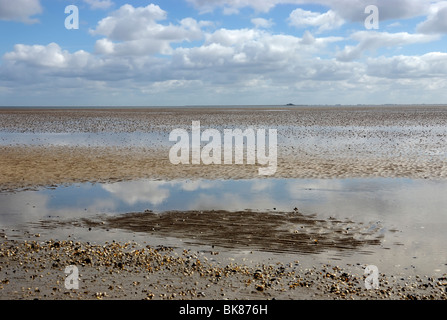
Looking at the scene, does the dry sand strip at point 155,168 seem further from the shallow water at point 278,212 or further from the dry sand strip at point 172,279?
the dry sand strip at point 172,279

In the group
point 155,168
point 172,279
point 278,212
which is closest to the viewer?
point 172,279

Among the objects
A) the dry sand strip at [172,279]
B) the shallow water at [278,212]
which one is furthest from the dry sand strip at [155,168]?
the dry sand strip at [172,279]

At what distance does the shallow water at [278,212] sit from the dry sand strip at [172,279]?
1086 mm

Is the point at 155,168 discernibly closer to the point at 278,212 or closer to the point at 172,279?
the point at 278,212

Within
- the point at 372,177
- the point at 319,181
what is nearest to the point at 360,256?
the point at 319,181

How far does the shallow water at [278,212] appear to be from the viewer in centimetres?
1070

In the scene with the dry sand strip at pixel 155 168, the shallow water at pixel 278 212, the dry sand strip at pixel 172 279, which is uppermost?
the dry sand strip at pixel 155 168

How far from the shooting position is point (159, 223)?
1282cm

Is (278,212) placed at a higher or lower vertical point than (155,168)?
lower

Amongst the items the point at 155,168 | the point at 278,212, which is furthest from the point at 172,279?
the point at 155,168

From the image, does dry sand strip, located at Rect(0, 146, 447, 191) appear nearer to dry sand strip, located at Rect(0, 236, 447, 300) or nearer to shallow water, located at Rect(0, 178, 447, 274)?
shallow water, located at Rect(0, 178, 447, 274)

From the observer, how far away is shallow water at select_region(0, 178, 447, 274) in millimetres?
10695

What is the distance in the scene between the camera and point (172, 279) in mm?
8773

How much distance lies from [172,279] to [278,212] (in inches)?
232
